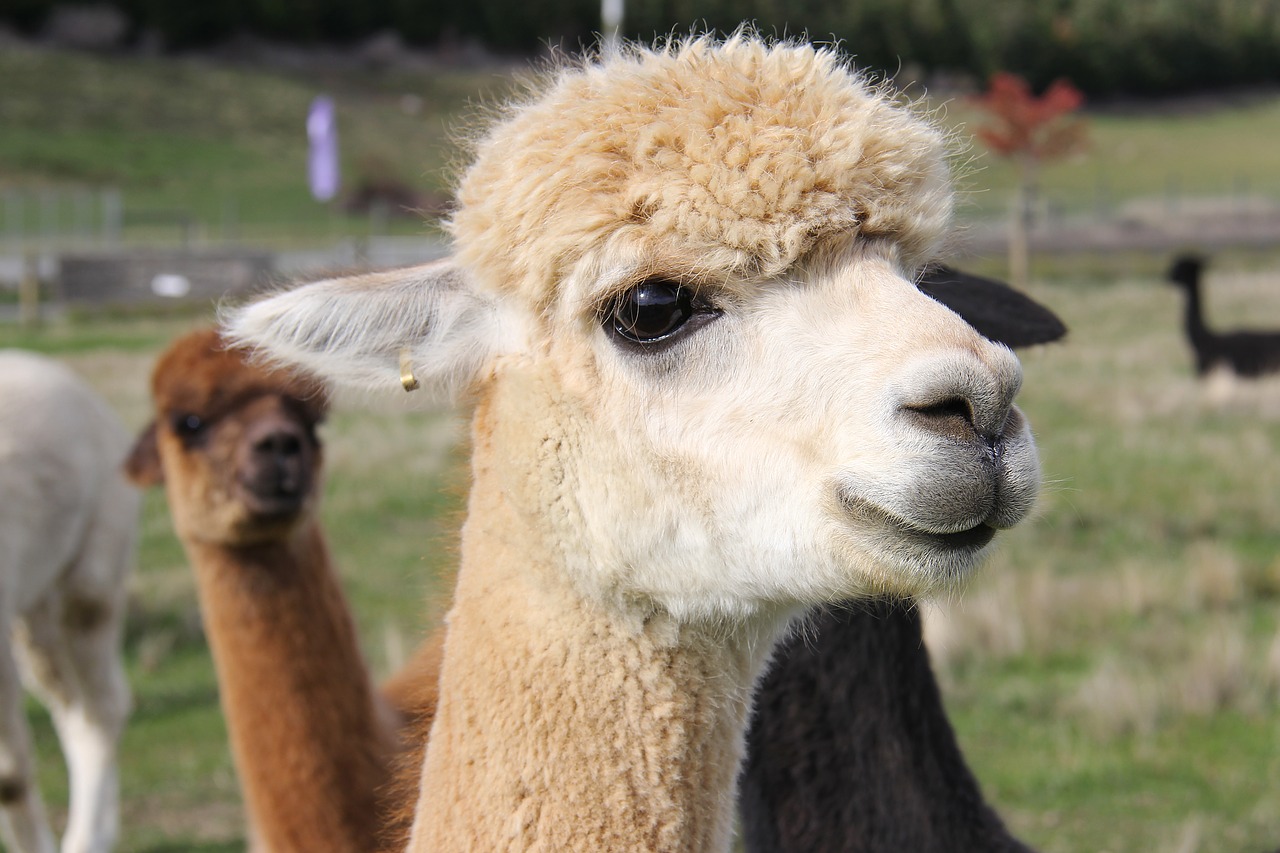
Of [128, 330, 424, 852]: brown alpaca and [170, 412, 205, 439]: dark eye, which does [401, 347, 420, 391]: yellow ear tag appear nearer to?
[128, 330, 424, 852]: brown alpaca

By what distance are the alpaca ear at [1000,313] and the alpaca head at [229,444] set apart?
205 centimetres

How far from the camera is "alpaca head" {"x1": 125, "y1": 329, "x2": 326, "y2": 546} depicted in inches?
169

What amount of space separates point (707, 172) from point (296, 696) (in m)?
2.45

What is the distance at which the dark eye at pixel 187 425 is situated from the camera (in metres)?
4.64

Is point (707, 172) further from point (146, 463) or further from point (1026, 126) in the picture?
point (1026, 126)

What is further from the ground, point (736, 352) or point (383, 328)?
point (383, 328)

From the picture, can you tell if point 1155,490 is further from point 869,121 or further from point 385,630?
point 869,121

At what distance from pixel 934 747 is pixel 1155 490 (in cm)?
750

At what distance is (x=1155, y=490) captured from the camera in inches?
390

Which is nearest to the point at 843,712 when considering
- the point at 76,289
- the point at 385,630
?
the point at 385,630

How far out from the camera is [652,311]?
2.21 meters

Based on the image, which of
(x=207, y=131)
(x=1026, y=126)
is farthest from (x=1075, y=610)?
(x=207, y=131)

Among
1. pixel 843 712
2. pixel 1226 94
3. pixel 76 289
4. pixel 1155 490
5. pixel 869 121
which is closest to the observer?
pixel 869 121

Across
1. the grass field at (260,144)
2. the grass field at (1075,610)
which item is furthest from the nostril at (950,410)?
the grass field at (260,144)
